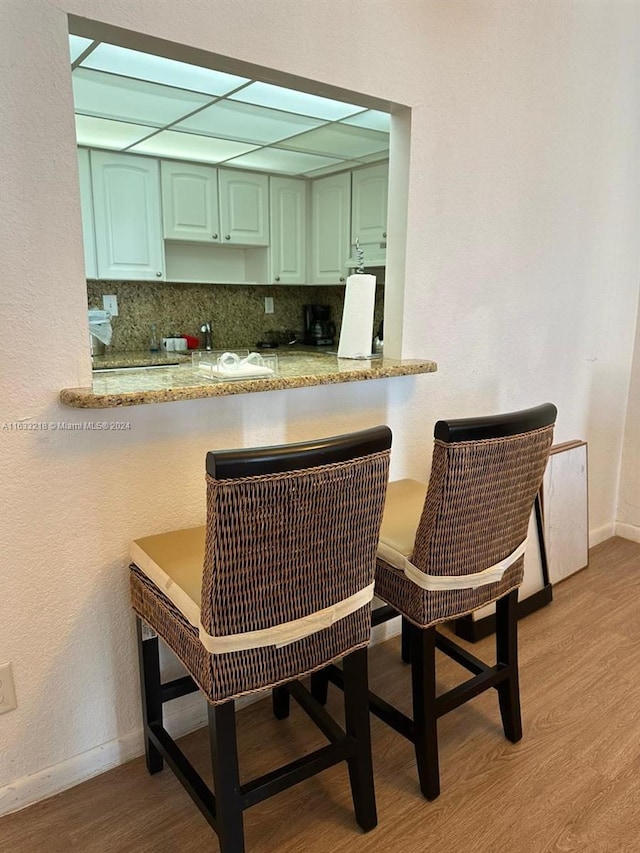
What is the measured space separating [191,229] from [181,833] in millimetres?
3545

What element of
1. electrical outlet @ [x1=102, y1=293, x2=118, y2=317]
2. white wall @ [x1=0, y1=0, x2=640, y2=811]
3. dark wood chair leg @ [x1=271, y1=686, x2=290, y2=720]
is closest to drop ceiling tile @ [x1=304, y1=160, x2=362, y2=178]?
electrical outlet @ [x1=102, y1=293, x2=118, y2=317]

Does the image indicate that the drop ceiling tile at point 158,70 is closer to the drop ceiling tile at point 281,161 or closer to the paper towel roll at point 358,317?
the paper towel roll at point 358,317

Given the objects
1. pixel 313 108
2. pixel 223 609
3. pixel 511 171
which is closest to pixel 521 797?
pixel 223 609

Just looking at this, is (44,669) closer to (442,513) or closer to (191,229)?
(442,513)

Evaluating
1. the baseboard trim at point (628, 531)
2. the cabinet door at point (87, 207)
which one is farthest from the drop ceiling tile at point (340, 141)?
the baseboard trim at point (628, 531)

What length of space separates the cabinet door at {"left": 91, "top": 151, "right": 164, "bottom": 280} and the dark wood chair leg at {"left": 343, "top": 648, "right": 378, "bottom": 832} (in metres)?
3.12

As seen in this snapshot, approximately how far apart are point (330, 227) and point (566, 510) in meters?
2.71

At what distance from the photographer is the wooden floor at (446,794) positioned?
1455 mm

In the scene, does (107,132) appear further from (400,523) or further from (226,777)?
(226,777)

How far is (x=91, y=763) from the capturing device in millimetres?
1632

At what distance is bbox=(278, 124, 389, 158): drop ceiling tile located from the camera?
327 centimetres

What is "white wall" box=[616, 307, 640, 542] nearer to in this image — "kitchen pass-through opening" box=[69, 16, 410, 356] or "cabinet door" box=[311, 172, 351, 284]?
"kitchen pass-through opening" box=[69, 16, 410, 356]

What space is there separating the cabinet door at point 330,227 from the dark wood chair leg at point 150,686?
10.6 feet

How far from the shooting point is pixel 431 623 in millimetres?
1506
